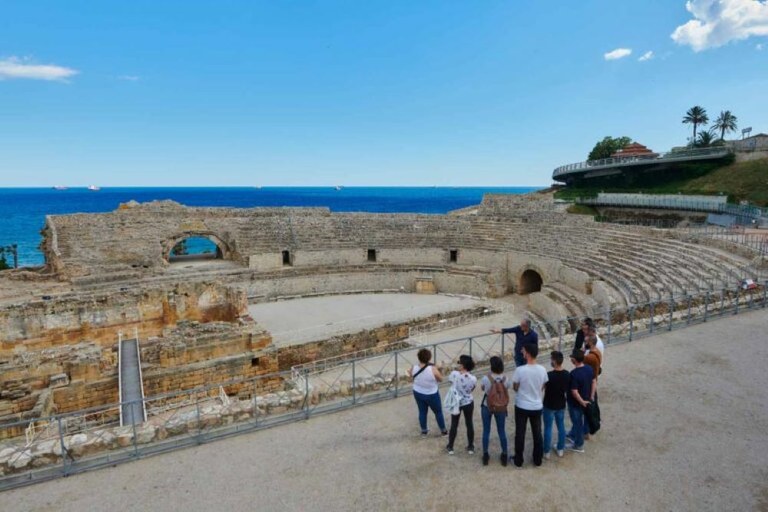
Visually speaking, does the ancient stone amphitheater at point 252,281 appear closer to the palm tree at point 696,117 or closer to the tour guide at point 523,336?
the tour guide at point 523,336

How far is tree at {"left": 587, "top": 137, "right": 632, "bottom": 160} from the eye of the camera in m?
55.7

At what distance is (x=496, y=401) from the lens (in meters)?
5.54

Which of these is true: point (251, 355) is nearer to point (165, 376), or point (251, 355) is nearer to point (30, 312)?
point (165, 376)

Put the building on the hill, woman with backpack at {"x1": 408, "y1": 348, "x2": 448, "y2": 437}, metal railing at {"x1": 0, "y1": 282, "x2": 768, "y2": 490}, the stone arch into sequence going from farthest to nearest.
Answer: the building on the hill → the stone arch → woman with backpack at {"x1": 408, "y1": 348, "x2": 448, "y2": 437} → metal railing at {"x1": 0, "y1": 282, "x2": 768, "y2": 490}

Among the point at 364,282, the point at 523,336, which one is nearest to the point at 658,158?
the point at 364,282

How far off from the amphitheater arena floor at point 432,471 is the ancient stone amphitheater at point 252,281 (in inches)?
32.4

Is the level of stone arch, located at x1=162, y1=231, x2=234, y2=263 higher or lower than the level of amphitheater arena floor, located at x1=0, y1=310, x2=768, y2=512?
higher

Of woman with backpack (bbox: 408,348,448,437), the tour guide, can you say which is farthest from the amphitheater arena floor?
the tour guide

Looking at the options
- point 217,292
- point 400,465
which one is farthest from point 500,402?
point 217,292

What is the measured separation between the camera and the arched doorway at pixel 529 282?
24.5 meters

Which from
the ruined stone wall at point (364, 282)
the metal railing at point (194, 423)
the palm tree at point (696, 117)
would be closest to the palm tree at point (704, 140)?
the palm tree at point (696, 117)

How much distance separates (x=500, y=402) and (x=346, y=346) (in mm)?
11438

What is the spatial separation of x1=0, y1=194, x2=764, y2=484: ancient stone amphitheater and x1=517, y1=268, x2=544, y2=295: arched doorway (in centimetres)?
9

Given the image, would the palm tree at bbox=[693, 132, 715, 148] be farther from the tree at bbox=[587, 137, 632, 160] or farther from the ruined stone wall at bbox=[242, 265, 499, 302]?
the ruined stone wall at bbox=[242, 265, 499, 302]
